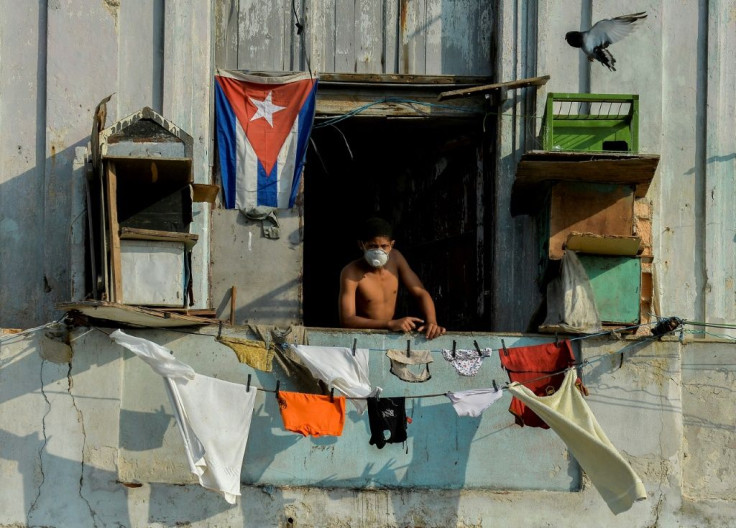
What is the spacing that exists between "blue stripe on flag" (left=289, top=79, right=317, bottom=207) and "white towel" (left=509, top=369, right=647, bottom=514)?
8.95 ft

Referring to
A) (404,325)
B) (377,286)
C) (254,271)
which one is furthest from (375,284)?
(254,271)

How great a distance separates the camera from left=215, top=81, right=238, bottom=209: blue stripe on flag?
9.88m

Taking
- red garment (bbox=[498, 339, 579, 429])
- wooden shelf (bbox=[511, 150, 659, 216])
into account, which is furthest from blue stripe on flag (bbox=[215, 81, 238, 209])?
red garment (bbox=[498, 339, 579, 429])

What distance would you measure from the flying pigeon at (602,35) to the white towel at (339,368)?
3164mm

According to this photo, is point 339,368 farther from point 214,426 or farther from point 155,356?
point 155,356

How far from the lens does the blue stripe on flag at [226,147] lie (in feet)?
32.4

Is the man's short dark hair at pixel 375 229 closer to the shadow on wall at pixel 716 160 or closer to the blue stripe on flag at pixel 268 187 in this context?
the blue stripe on flag at pixel 268 187

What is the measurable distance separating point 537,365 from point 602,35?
273 cm

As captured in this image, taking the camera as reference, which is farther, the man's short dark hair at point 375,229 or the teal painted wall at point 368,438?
the man's short dark hair at point 375,229

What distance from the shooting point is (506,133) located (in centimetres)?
981

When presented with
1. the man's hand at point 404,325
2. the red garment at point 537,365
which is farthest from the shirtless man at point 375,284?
the red garment at point 537,365

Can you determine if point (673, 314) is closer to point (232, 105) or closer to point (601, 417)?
point (601, 417)

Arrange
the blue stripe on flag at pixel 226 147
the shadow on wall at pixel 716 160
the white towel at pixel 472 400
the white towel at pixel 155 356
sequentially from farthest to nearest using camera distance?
the blue stripe on flag at pixel 226 147, the shadow on wall at pixel 716 160, the white towel at pixel 472 400, the white towel at pixel 155 356

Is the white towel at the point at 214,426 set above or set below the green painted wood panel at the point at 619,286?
below
